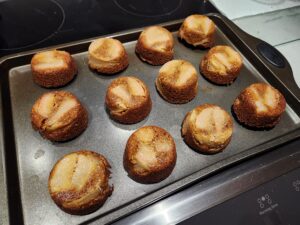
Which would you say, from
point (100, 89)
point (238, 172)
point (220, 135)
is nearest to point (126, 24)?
point (100, 89)

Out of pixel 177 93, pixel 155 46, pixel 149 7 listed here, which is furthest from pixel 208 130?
pixel 149 7

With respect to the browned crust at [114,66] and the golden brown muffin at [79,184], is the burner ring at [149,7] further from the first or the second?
the golden brown muffin at [79,184]

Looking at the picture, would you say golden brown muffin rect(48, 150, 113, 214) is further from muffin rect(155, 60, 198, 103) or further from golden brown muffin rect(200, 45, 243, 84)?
golden brown muffin rect(200, 45, 243, 84)

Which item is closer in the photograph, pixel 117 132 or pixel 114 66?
pixel 117 132

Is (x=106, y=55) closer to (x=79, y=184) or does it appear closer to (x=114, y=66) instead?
(x=114, y=66)

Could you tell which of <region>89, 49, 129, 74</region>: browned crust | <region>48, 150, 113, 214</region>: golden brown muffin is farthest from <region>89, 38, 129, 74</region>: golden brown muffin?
<region>48, 150, 113, 214</region>: golden brown muffin

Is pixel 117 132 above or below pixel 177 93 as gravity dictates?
below

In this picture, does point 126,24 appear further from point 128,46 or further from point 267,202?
point 267,202
